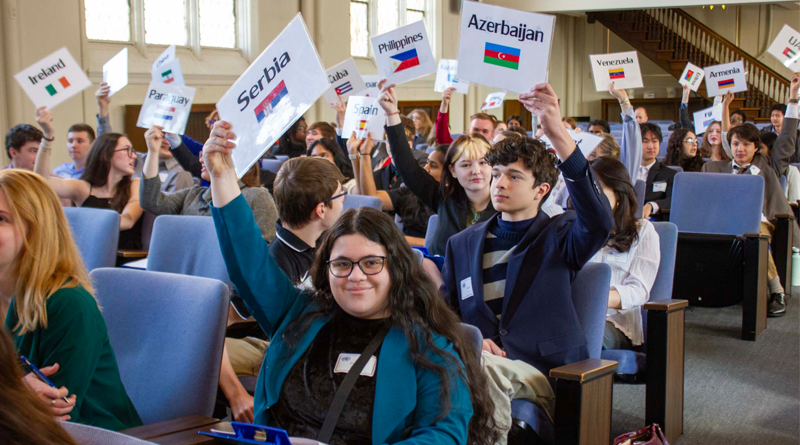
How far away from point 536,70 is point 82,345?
2034 millimetres

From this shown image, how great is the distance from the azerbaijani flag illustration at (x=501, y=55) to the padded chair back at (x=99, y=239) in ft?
5.93

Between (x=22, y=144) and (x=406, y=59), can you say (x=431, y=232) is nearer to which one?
(x=406, y=59)

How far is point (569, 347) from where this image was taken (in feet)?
8.13

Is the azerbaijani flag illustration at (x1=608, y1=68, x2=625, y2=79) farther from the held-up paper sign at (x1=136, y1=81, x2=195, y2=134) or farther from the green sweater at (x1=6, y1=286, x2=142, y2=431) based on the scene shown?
the green sweater at (x1=6, y1=286, x2=142, y2=431)

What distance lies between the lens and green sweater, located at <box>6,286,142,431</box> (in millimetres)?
1774

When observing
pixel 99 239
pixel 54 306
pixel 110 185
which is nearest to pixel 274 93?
pixel 54 306

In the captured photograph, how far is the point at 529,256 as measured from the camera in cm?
257

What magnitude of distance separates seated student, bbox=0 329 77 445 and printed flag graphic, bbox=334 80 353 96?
5379 mm

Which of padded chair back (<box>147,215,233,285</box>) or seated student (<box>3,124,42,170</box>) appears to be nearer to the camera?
padded chair back (<box>147,215,233,285</box>)

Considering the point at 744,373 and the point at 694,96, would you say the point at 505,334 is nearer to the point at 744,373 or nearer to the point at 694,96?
the point at 744,373

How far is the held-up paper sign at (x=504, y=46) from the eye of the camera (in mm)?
3139

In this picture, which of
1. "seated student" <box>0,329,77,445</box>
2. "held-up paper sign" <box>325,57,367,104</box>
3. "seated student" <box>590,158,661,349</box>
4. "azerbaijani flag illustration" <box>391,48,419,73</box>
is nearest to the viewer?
"seated student" <box>0,329,77,445</box>

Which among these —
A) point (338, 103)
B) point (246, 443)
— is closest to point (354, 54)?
point (338, 103)

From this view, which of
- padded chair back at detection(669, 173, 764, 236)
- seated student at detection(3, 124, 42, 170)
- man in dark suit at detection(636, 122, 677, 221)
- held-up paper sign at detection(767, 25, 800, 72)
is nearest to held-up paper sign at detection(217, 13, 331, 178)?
padded chair back at detection(669, 173, 764, 236)
